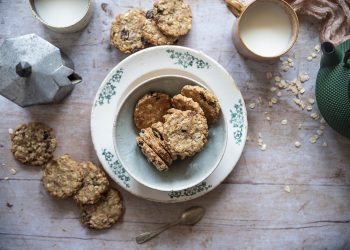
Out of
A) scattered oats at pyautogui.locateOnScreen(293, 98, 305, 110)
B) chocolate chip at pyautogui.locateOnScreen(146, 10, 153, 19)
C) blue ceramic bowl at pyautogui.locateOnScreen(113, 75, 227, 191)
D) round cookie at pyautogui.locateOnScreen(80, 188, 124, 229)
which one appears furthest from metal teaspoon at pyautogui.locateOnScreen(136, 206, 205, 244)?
chocolate chip at pyautogui.locateOnScreen(146, 10, 153, 19)

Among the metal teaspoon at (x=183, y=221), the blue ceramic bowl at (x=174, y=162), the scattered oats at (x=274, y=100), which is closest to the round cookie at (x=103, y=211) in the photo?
the metal teaspoon at (x=183, y=221)

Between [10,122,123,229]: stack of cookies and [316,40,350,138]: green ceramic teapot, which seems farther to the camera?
[10,122,123,229]: stack of cookies

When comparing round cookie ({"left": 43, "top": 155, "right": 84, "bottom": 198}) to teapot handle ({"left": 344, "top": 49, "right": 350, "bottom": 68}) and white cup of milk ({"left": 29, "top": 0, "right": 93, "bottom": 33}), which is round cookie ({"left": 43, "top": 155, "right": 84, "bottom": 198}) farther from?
teapot handle ({"left": 344, "top": 49, "right": 350, "bottom": 68})

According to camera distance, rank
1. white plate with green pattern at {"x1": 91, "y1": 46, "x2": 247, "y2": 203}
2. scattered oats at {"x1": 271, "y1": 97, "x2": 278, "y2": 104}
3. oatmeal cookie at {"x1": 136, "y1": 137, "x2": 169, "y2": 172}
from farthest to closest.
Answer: scattered oats at {"x1": 271, "y1": 97, "x2": 278, "y2": 104} → white plate with green pattern at {"x1": 91, "y1": 46, "x2": 247, "y2": 203} → oatmeal cookie at {"x1": 136, "y1": 137, "x2": 169, "y2": 172}

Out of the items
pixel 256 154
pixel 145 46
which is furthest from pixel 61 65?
pixel 256 154

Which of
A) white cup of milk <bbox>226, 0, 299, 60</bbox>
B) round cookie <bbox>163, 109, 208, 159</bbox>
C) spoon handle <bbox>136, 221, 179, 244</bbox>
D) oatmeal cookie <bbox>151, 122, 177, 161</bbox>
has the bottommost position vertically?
spoon handle <bbox>136, 221, 179, 244</bbox>

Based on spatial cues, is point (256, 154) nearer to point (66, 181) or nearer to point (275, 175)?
point (275, 175)
